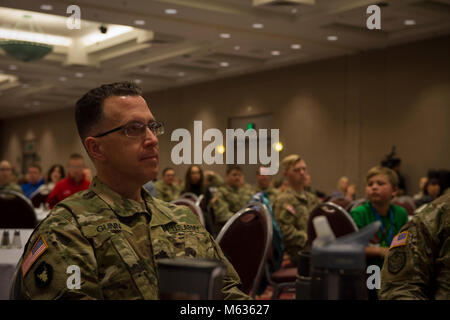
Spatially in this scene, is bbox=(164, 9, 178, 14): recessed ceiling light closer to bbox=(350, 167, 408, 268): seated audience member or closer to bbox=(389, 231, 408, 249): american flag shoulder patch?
bbox=(350, 167, 408, 268): seated audience member

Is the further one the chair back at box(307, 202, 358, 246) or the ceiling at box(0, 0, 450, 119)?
the ceiling at box(0, 0, 450, 119)

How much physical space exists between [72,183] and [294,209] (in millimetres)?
2407

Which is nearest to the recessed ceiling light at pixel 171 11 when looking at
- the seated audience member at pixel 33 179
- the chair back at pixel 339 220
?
the seated audience member at pixel 33 179

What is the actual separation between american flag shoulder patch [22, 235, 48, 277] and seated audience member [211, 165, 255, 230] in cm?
518

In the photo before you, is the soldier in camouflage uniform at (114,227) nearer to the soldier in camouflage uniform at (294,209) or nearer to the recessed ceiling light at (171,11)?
the soldier in camouflage uniform at (294,209)

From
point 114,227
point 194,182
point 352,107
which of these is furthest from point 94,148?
point 352,107

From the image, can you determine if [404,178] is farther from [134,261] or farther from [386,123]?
[134,261]

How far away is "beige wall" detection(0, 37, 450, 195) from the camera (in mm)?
10477

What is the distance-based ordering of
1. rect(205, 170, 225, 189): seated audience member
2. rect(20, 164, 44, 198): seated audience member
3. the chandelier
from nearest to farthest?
rect(205, 170, 225, 189): seated audience member
rect(20, 164, 44, 198): seated audience member
the chandelier

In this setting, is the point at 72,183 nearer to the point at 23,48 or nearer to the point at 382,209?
the point at 382,209

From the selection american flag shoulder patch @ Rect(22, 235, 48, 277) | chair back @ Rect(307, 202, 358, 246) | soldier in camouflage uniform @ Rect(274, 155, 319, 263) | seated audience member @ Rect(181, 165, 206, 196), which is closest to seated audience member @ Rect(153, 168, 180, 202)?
seated audience member @ Rect(181, 165, 206, 196)

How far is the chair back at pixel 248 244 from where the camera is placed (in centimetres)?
262

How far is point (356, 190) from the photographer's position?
11.4 m
